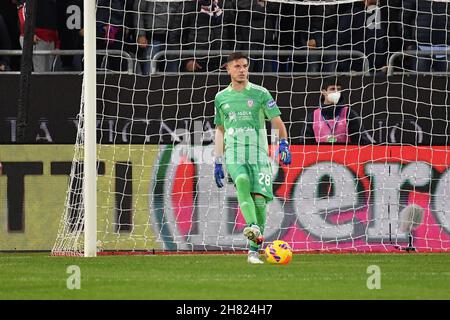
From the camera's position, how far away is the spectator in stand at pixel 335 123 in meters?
18.8

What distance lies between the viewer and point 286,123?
19109 mm

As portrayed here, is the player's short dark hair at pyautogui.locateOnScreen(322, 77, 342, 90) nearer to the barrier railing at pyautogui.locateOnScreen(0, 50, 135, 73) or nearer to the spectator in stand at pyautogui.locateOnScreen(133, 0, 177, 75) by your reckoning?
the spectator in stand at pyautogui.locateOnScreen(133, 0, 177, 75)

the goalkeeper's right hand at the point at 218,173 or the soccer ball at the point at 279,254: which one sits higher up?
the goalkeeper's right hand at the point at 218,173

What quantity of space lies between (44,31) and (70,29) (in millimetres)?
424

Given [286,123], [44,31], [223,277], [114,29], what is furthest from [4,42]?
[223,277]

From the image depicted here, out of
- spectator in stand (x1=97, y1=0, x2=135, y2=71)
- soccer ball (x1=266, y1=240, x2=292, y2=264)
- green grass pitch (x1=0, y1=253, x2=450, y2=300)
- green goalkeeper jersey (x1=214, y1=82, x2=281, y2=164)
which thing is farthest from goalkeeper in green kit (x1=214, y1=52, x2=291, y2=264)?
spectator in stand (x1=97, y1=0, x2=135, y2=71)

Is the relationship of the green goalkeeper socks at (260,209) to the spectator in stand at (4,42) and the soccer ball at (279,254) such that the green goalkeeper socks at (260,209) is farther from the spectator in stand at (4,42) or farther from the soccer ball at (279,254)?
the spectator in stand at (4,42)

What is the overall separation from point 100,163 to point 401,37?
481 centimetres

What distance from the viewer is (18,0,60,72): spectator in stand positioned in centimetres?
1955

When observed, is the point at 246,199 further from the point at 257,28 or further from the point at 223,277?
the point at 257,28

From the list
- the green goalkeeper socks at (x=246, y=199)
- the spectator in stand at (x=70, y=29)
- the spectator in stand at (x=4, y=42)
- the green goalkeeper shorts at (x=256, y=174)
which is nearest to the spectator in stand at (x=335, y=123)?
the green goalkeeper shorts at (x=256, y=174)

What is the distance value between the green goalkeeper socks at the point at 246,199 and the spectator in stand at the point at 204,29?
454cm

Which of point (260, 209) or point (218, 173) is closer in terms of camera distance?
point (260, 209)

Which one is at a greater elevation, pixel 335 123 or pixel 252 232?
pixel 335 123
